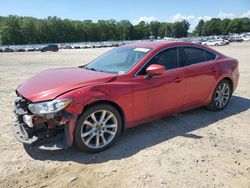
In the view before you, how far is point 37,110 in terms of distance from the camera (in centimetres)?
359

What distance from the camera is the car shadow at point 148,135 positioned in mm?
3906

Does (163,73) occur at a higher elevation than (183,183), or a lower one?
higher

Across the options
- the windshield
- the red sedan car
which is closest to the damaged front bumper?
the red sedan car

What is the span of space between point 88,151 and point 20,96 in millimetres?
1355

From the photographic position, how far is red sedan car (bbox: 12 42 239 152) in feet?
12.0

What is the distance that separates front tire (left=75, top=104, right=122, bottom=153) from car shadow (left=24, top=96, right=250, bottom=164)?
136 mm

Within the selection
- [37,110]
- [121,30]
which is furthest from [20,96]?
[121,30]

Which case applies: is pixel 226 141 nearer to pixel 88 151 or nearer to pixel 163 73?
pixel 163 73

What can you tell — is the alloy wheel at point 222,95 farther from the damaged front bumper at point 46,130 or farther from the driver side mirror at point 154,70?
the damaged front bumper at point 46,130

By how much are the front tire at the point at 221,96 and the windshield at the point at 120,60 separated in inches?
79.7

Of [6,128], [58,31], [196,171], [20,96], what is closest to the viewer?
[196,171]

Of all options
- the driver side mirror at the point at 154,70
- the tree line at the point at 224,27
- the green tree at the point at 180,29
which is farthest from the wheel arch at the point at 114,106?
the tree line at the point at 224,27

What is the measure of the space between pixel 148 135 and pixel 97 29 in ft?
494

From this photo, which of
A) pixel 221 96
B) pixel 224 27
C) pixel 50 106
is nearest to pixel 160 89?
pixel 50 106
